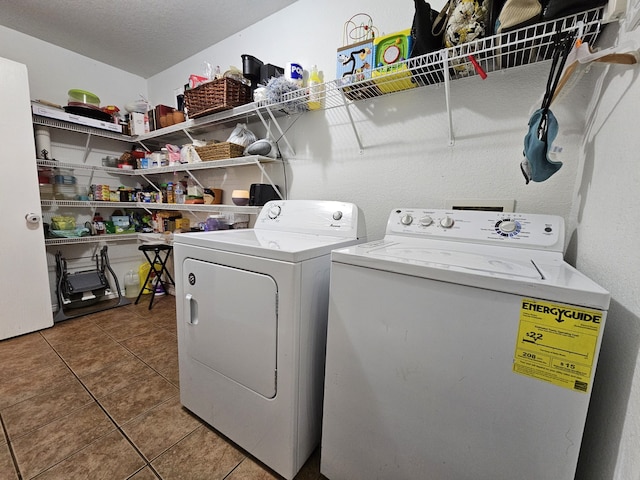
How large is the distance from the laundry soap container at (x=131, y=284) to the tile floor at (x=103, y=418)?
1007 millimetres

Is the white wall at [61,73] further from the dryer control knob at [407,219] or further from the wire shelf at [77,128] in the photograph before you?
the dryer control knob at [407,219]

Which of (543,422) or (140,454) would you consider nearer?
(543,422)

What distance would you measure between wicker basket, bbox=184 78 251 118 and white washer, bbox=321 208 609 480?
1573 millimetres

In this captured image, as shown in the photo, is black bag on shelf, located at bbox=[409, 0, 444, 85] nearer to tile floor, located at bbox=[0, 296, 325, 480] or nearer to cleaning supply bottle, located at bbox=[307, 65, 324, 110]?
cleaning supply bottle, located at bbox=[307, 65, 324, 110]

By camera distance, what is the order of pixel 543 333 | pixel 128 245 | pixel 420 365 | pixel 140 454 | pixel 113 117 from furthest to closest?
pixel 128 245, pixel 113 117, pixel 140 454, pixel 420 365, pixel 543 333

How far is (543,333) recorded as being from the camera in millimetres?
649

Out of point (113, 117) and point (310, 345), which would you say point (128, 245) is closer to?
point (113, 117)

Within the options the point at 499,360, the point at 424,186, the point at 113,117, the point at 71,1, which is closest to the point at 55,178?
the point at 113,117

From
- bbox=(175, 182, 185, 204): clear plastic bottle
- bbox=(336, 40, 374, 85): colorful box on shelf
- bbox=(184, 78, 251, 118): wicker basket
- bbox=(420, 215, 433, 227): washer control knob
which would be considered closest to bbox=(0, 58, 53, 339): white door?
bbox=(175, 182, 185, 204): clear plastic bottle

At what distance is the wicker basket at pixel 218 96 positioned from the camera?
75.2 inches

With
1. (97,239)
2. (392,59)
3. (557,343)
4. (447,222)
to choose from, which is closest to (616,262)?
(557,343)

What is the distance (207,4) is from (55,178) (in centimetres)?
226

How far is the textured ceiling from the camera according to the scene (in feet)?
6.62

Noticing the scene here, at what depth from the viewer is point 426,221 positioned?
4.17 ft
